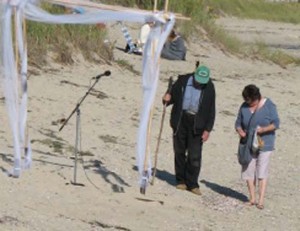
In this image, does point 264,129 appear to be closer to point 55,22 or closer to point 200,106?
point 200,106

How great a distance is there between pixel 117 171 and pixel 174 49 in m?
12.3

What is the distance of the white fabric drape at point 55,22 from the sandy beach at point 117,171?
1.86ft

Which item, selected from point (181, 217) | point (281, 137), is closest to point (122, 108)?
point (281, 137)

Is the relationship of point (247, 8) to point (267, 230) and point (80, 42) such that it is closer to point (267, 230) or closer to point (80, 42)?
point (80, 42)

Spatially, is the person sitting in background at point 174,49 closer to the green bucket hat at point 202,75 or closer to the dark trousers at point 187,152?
the dark trousers at point 187,152

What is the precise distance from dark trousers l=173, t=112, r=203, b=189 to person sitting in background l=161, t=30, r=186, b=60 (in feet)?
40.8

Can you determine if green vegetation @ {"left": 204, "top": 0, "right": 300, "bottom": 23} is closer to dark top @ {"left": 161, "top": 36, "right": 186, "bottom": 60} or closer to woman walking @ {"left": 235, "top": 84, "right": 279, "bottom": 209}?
dark top @ {"left": 161, "top": 36, "right": 186, "bottom": 60}

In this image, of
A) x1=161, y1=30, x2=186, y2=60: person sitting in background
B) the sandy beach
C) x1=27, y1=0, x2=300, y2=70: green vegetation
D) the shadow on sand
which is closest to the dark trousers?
the sandy beach

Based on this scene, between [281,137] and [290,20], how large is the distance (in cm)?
4681

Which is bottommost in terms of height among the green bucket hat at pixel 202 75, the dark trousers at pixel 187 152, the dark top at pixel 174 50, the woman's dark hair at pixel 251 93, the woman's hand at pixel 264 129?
the dark top at pixel 174 50

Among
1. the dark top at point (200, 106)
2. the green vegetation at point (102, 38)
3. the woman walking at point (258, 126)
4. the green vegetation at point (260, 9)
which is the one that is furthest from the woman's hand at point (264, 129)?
the green vegetation at point (260, 9)

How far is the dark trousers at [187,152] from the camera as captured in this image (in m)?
11.4

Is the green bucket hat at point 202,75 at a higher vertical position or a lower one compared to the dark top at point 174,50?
higher

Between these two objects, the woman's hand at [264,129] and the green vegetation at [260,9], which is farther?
the green vegetation at [260,9]
